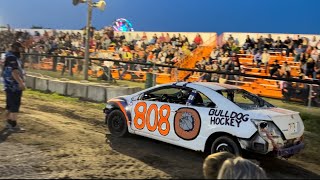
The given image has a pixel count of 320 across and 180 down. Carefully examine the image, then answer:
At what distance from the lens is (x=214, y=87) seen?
27.9 feet

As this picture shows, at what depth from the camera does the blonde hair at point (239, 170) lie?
2.86 meters

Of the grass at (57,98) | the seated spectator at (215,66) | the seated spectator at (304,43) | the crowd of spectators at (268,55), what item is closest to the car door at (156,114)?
the grass at (57,98)

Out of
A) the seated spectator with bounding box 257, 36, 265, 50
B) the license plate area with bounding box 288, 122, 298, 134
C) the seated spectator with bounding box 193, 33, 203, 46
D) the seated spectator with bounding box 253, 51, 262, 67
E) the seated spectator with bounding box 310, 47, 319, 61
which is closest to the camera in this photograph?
the license plate area with bounding box 288, 122, 298, 134

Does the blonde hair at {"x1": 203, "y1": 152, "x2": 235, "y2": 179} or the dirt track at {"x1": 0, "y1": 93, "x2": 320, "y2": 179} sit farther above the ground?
the blonde hair at {"x1": 203, "y1": 152, "x2": 235, "y2": 179}

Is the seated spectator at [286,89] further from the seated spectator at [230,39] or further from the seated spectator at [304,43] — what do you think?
the seated spectator at [230,39]

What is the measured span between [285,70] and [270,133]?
10514 millimetres

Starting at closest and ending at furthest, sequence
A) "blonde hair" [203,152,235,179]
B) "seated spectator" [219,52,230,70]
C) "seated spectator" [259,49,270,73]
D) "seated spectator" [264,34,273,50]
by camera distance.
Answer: "blonde hair" [203,152,235,179] < "seated spectator" [219,52,230,70] < "seated spectator" [259,49,270,73] < "seated spectator" [264,34,273,50]

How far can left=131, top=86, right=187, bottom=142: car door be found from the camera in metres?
8.43

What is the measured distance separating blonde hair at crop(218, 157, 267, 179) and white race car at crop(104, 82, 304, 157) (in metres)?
4.38

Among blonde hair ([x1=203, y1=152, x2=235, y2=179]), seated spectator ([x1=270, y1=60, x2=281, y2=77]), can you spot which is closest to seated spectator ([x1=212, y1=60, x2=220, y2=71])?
seated spectator ([x1=270, y1=60, x2=281, y2=77])

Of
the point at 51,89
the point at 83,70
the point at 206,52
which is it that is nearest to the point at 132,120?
the point at 51,89

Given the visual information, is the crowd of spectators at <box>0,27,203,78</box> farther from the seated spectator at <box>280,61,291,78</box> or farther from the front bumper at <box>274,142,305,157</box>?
the front bumper at <box>274,142,305,157</box>

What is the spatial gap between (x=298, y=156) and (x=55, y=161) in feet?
16.1

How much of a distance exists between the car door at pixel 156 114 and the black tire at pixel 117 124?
344 millimetres
